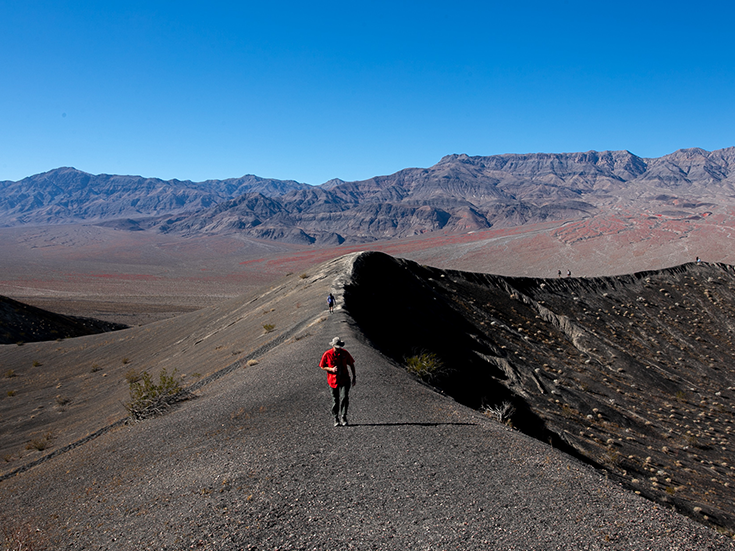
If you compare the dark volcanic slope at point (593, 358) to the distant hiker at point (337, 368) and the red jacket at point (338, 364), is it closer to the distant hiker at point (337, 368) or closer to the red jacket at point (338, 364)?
the distant hiker at point (337, 368)

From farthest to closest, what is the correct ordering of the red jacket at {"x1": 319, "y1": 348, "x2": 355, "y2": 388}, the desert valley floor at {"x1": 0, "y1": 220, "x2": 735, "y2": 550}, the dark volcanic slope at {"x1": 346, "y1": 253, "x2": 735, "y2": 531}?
the dark volcanic slope at {"x1": 346, "y1": 253, "x2": 735, "y2": 531}
the red jacket at {"x1": 319, "y1": 348, "x2": 355, "y2": 388}
the desert valley floor at {"x1": 0, "y1": 220, "x2": 735, "y2": 550}

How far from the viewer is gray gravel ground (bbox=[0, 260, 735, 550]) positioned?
172 inches

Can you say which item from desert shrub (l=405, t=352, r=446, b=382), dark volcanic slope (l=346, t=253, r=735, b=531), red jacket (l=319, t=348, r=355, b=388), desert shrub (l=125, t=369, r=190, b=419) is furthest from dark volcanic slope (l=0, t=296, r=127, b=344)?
red jacket (l=319, t=348, r=355, b=388)

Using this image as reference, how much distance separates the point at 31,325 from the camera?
30.3 metres

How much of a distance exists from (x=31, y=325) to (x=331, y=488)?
3442 cm

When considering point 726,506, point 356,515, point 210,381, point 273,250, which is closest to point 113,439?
point 210,381

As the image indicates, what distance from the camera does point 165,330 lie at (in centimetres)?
2425

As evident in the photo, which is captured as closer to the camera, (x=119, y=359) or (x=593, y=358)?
(x=593, y=358)

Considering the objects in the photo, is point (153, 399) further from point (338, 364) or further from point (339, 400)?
point (338, 364)

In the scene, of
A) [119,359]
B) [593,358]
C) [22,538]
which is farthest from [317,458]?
[119,359]

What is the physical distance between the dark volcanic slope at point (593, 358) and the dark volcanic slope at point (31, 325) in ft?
80.1

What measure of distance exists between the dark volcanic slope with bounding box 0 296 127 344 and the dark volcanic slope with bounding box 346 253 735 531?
24407mm

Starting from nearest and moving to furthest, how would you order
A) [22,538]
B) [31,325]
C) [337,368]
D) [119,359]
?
1. [22,538]
2. [337,368]
3. [119,359]
4. [31,325]

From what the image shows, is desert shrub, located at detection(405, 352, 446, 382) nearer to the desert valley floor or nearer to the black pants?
the desert valley floor
